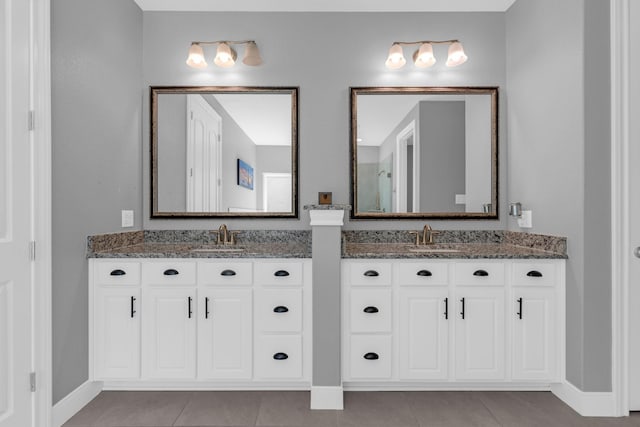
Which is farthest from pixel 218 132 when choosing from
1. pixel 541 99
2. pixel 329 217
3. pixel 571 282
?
pixel 571 282

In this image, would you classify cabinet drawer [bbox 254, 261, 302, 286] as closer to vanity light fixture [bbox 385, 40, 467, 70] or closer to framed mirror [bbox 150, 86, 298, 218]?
framed mirror [bbox 150, 86, 298, 218]

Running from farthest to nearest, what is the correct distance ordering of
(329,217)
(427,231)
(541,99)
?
(427,231), (541,99), (329,217)

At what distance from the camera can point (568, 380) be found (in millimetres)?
2221

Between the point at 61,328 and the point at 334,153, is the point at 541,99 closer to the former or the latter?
the point at 334,153

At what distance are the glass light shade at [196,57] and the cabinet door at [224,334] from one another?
1632 millimetres

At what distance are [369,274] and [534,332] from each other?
104 cm

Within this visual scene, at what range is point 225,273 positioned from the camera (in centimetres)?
227

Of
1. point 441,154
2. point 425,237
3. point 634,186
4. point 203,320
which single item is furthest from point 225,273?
point 634,186

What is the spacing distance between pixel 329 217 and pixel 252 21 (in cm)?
170

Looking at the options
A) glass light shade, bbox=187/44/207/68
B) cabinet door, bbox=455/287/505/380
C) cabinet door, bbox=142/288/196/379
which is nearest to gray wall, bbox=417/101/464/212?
cabinet door, bbox=455/287/505/380

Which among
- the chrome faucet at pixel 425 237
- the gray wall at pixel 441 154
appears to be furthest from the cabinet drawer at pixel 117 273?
the gray wall at pixel 441 154

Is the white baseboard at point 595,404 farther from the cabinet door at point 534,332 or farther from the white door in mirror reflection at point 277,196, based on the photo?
the white door in mirror reflection at point 277,196
